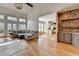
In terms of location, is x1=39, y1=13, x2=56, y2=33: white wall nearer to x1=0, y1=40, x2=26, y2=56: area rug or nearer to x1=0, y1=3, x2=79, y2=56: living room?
x1=0, y1=3, x2=79, y2=56: living room

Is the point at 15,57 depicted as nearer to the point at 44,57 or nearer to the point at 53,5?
the point at 44,57

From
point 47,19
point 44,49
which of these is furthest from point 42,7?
point 44,49

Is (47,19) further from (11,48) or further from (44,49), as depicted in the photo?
(11,48)

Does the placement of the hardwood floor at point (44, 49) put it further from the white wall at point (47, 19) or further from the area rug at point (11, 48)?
the white wall at point (47, 19)

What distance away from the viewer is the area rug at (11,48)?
249cm

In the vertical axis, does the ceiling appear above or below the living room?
above

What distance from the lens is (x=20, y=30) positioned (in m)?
2.61

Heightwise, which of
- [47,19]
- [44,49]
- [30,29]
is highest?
[47,19]

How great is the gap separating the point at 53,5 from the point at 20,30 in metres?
1.16

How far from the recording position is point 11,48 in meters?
2.57

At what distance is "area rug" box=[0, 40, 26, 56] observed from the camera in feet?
8.17

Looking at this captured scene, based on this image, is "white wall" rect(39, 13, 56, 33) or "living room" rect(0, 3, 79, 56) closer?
"living room" rect(0, 3, 79, 56)

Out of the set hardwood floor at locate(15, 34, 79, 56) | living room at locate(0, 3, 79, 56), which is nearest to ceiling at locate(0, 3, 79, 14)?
living room at locate(0, 3, 79, 56)

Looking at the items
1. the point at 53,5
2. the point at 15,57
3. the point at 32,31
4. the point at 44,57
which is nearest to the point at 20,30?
the point at 32,31
